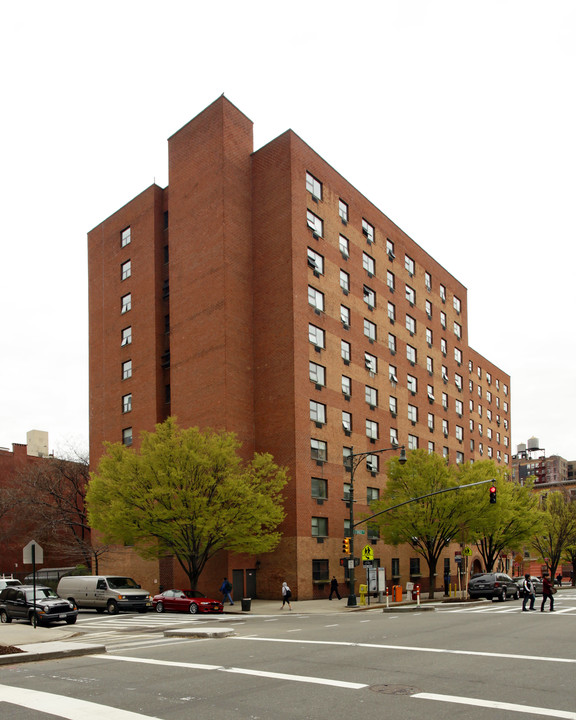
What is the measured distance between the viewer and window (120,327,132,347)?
5362 centimetres

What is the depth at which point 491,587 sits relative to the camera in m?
40.1

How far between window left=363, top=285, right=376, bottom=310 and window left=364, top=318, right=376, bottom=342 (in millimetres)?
1265

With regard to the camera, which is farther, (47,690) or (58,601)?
(58,601)

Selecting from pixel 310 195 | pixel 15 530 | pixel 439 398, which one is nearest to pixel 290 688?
pixel 310 195

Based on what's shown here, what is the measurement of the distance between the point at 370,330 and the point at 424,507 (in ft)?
55.0

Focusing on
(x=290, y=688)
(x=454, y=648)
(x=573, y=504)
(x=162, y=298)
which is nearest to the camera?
(x=290, y=688)

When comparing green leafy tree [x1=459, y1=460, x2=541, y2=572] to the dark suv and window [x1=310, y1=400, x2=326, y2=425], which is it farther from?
the dark suv

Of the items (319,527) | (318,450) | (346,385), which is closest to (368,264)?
(346,385)

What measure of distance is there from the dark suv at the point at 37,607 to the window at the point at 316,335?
77.9ft

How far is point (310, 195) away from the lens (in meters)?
48.3

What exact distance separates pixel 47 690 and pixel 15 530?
66131 mm

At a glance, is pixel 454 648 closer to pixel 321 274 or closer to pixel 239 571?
pixel 239 571

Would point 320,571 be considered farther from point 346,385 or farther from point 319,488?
point 346,385

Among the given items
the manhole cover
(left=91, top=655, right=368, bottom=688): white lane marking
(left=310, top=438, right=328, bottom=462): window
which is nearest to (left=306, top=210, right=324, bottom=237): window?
(left=310, top=438, right=328, bottom=462): window
